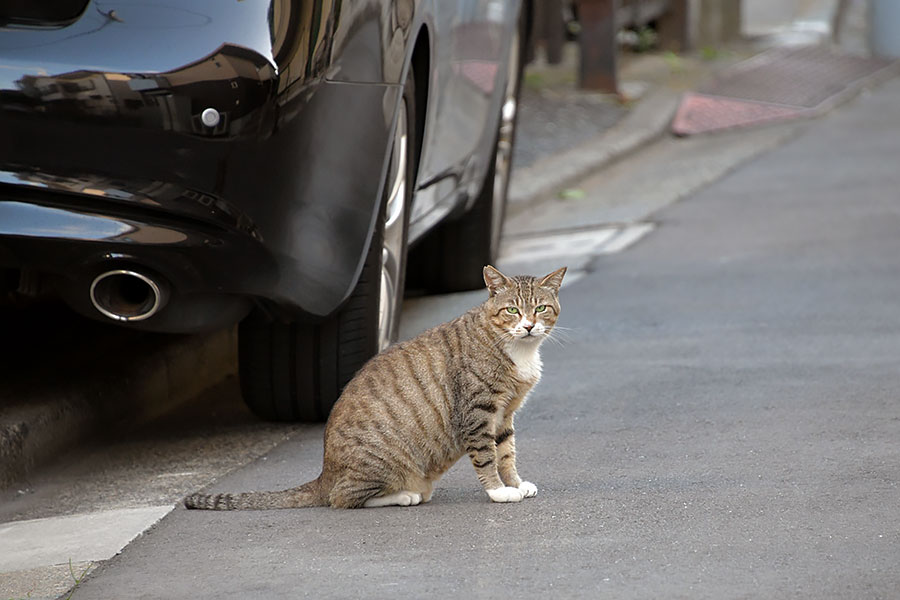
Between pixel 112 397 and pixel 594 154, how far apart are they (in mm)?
5832

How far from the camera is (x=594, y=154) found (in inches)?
386

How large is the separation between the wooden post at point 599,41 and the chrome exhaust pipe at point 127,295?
27.2 ft

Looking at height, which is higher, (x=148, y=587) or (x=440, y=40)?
(x=440, y=40)

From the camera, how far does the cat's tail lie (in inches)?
141

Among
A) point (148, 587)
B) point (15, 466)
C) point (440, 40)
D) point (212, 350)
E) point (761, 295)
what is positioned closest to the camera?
point (148, 587)

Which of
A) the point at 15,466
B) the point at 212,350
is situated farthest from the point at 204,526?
the point at 212,350

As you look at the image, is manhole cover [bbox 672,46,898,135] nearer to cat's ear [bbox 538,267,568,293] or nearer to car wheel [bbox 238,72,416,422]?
car wheel [bbox 238,72,416,422]

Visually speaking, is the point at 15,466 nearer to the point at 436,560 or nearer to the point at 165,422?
the point at 165,422

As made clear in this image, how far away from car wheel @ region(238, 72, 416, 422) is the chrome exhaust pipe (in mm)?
395

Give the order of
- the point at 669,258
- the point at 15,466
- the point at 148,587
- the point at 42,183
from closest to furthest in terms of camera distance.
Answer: the point at 148,587
the point at 42,183
the point at 15,466
the point at 669,258

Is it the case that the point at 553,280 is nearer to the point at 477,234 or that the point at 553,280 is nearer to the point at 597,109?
the point at 477,234

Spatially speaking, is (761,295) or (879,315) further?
(761,295)

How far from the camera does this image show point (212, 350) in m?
5.21

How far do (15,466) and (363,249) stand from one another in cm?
115
